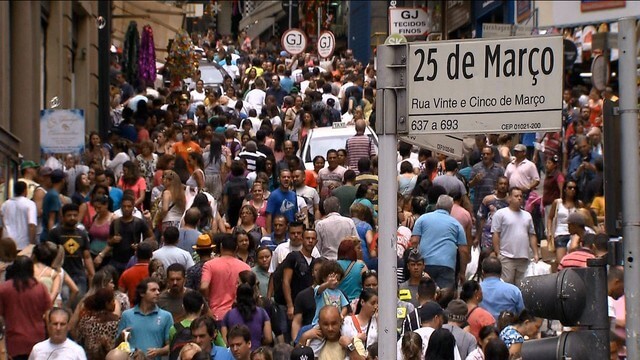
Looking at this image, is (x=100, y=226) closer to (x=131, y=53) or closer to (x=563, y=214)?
(x=563, y=214)

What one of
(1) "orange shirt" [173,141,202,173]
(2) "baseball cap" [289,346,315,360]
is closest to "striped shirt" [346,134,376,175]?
(1) "orange shirt" [173,141,202,173]

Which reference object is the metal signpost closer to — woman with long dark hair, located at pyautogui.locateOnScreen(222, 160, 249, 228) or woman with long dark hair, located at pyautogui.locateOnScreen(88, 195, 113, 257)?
woman with long dark hair, located at pyautogui.locateOnScreen(88, 195, 113, 257)

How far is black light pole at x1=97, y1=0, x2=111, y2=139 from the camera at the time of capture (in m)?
36.2

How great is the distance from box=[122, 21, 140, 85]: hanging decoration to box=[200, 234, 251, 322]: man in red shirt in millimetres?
27936

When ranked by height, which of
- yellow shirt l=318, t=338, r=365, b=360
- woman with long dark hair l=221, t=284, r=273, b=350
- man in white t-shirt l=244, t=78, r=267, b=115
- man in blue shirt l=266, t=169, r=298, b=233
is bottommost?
yellow shirt l=318, t=338, r=365, b=360

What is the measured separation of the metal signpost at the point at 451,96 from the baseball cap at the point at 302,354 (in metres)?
4.75

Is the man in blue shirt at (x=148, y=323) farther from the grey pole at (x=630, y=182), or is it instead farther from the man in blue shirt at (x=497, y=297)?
the grey pole at (x=630, y=182)

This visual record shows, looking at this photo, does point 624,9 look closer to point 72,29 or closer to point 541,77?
point 72,29

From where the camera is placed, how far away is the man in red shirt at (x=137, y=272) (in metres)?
14.4

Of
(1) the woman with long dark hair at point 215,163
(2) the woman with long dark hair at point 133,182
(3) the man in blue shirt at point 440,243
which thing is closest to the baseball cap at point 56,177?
(2) the woman with long dark hair at point 133,182

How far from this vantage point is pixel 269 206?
59.8 feet

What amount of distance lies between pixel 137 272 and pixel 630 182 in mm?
9026

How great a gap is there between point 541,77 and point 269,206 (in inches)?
471

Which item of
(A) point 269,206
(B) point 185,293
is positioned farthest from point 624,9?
(B) point 185,293
